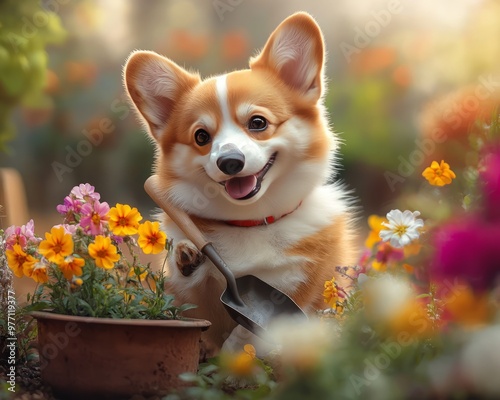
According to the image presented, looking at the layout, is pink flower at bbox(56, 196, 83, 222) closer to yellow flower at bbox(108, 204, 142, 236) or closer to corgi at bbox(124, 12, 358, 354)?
yellow flower at bbox(108, 204, 142, 236)

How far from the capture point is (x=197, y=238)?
1.77m

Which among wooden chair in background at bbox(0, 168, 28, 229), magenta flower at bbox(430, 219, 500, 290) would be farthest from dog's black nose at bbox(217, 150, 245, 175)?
wooden chair in background at bbox(0, 168, 28, 229)

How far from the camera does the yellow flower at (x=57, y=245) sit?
4.98 ft

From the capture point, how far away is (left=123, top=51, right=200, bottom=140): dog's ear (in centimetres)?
195

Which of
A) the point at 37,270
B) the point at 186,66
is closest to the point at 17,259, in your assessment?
the point at 37,270

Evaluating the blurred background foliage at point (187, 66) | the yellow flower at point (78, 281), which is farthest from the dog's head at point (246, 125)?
the blurred background foliage at point (187, 66)

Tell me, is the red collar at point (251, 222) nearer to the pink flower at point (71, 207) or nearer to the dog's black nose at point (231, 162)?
the dog's black nose at point (231, 162)

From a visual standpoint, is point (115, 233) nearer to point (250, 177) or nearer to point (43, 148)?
point (250, 177)

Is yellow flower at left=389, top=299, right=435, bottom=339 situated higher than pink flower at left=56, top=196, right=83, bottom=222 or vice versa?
yellow flower at left=389, top=299, right=435, bottom=339

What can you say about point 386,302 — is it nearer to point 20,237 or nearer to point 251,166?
point 251,166

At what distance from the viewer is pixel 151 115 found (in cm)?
200

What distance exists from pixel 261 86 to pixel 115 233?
587 mm

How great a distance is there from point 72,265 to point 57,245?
76 millimetres

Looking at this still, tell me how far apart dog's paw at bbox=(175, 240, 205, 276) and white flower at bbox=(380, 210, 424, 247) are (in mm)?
489
